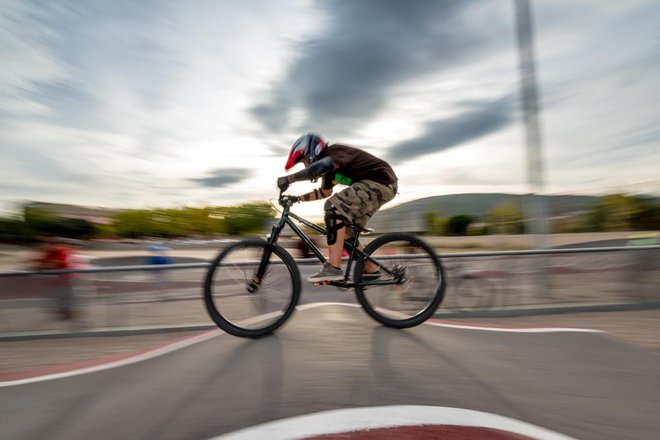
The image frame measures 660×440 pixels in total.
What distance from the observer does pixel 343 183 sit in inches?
168

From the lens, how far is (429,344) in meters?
3.81

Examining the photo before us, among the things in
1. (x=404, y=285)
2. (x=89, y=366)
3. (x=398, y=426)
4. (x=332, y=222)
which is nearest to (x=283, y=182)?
(x=332, y=222)

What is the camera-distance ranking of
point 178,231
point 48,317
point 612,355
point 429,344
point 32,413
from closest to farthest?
1. point 32,413
2. point 612,355
3. point 429,344
4. point 48,317
5. point 178,231

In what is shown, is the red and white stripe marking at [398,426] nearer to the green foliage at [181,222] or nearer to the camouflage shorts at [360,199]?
the camouflage shorts at [360,199]

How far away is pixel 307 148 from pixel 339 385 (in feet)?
7.03

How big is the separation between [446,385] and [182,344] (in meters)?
2.47

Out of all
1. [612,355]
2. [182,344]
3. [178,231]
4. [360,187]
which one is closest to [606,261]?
[612,355]

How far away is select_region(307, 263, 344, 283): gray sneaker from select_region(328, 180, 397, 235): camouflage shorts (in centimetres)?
48

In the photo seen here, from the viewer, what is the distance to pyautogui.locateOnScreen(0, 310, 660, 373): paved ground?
4.56 m

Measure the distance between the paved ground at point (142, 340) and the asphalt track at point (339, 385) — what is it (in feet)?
3.50

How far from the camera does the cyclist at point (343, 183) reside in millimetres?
4109

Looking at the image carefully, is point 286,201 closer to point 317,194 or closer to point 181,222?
point 317,194

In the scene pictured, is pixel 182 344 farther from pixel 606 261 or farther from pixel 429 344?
pixel 606 261

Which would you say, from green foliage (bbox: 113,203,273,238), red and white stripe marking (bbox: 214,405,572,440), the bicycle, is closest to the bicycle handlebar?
the bicycle
